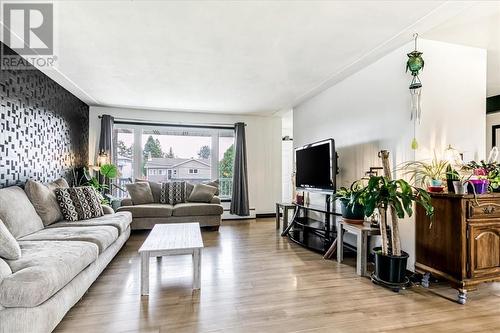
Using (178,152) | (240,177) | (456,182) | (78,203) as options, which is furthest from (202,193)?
(456,182)

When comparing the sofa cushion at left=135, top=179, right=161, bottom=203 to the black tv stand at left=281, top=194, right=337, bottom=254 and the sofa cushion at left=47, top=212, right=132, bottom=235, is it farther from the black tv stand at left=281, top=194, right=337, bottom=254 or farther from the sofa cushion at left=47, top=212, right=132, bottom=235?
the black tv stand at left=281, top=194, right=337, bottom=254

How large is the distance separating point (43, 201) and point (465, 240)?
14.4 ft

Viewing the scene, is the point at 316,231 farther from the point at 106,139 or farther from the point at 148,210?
the point at 106,139

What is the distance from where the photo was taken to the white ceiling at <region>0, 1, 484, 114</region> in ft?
7.03

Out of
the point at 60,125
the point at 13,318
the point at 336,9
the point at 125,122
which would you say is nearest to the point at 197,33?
the point at 336,9

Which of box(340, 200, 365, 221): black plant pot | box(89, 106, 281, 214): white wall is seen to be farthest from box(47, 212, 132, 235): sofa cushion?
box(89, 106, 281, 214): white wall

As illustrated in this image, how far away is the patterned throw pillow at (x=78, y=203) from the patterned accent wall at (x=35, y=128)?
46 cm

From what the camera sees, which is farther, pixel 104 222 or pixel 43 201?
pixel 104 222

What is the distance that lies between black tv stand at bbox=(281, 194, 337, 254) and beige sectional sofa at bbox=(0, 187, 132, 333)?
2593 mm

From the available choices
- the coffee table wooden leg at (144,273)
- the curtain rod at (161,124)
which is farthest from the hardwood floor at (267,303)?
the curtain rod at (161,124)

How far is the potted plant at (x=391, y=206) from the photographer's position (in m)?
2.37

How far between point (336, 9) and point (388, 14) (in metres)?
0.48

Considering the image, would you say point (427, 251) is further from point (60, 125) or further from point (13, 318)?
point (60, 125)

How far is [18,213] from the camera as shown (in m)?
2.55
